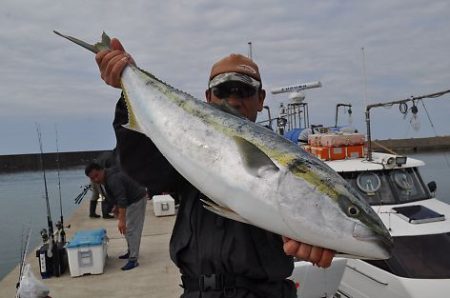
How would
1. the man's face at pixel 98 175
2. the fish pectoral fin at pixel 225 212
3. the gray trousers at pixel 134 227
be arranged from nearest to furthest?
1. the fish pectoral fin at pixel 225 212
2. the gray trousers at pixel 134 227
3. the man's face at pixel 98 175

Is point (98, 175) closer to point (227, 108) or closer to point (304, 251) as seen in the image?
point (227, 108)

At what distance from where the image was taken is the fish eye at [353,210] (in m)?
1.90

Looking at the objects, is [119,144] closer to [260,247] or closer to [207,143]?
[207,143]

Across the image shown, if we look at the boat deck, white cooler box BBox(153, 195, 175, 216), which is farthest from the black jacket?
white cooler box BBox(153, 195, 175, 216)

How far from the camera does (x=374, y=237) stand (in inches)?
72.2

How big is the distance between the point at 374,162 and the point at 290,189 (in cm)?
580

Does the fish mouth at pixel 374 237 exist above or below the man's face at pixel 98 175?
below

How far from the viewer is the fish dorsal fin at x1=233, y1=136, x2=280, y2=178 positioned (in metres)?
2.05

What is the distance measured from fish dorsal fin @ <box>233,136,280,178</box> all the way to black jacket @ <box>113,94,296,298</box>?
483 millimetres

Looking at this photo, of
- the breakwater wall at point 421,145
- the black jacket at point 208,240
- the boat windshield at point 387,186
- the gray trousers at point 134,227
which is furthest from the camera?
the breakwater wall at point 421,145

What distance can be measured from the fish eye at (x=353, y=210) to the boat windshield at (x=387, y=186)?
17.2 ft

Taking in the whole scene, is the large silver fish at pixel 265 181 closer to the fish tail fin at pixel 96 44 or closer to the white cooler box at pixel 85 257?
the fish tail fin at pixel 96 44

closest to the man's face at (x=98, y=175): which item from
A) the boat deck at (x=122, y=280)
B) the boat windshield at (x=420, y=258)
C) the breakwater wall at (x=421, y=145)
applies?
the boat deck at (x=122, y=280)

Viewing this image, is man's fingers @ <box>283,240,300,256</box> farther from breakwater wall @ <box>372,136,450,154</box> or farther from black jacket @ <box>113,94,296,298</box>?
breakwater wall @ <box>372,136,450,154</box>
